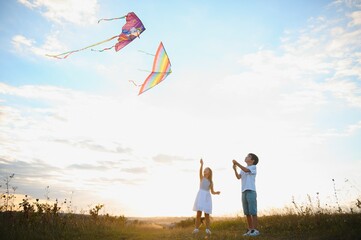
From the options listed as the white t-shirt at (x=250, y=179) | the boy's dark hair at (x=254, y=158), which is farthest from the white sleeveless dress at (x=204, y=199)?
the boy's dark hair at (x=254, y=158)

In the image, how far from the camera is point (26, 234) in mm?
8844

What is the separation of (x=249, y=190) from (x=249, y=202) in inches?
13.6

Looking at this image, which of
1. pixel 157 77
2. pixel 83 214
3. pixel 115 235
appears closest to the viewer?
pixel 115 235

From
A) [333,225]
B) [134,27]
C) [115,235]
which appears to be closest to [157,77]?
[134,27]

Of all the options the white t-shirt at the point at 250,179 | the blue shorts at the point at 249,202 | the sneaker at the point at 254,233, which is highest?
the white t-shirt at the point at 250,179

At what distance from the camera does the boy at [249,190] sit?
8.89 metres

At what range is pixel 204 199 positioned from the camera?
10203 millimetres

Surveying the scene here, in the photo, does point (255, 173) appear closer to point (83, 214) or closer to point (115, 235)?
point (115, 235)

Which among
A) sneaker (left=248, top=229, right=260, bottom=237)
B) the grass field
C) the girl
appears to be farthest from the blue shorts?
the girl

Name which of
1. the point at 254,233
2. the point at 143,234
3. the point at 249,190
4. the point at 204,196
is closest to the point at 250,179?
the point at 249,190

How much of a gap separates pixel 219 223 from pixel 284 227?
3.16m

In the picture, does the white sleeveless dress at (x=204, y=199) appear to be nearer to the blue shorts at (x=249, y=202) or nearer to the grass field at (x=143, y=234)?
the grass field at (x=143, y=234)

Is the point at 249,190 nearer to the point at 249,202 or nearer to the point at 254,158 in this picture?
the point at 249,202

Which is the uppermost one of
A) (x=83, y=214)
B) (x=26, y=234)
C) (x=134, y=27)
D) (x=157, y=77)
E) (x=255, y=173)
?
(x=134, y=27)
